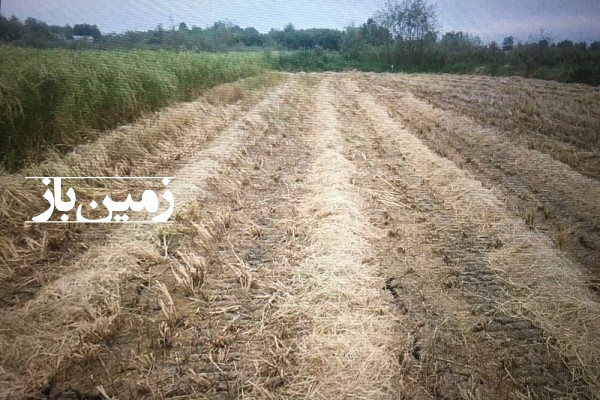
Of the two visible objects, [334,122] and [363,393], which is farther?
[334,122]

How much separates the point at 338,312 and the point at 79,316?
1083 mm

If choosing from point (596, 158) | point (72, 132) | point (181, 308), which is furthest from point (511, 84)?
point (72, 132)

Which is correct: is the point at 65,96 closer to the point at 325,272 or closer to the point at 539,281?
the point at 325,272

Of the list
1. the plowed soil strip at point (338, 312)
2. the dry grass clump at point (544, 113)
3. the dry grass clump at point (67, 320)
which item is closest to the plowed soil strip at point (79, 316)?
the dry grass clump at point (67, 320)

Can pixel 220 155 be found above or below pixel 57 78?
below

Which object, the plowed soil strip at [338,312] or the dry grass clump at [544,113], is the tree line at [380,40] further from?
the plowed soil strip at [338,312]

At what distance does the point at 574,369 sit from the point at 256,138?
116 inches

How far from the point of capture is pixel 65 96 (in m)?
2.36

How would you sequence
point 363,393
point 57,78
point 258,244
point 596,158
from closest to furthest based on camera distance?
point 363,393
point 258,244
point 596,158
point 57,78

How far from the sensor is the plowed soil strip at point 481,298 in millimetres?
1240

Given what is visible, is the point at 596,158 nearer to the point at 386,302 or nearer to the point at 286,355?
the point at 386,302

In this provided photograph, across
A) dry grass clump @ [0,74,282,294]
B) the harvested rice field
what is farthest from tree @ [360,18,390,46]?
dry grass clump @ [0,74,282,294]

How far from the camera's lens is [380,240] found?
199 cm

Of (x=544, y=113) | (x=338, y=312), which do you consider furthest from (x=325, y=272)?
(x=544, y=113)
